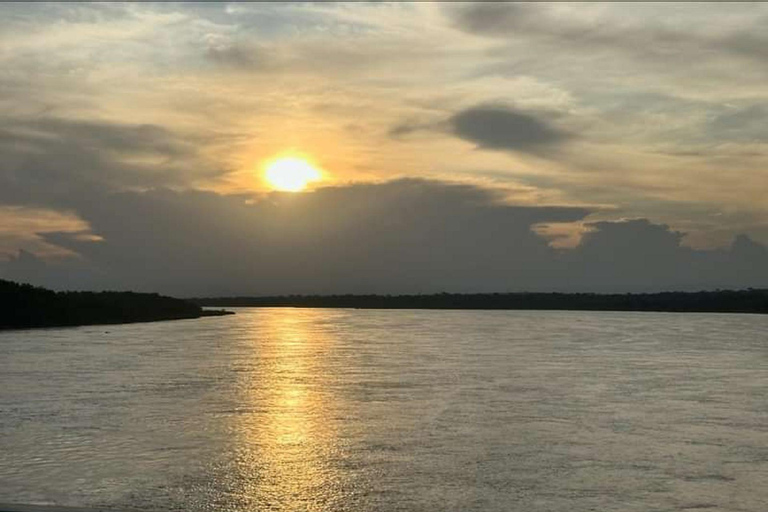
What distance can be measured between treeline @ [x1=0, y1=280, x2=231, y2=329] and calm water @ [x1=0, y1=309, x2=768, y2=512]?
4425 centimetres

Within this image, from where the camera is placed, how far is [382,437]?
1836cm

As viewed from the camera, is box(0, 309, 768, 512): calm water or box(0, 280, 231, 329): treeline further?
box(0, 280, 231, 329): treeline

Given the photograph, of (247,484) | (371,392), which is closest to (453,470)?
(247,484)

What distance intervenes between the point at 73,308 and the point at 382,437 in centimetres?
7637

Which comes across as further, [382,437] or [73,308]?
[73,308]

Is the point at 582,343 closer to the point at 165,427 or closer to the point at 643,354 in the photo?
the point at 643,354

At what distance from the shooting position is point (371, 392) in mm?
26953

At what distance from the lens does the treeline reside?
3054 inches

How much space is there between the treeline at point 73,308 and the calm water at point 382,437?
44255 millimetres

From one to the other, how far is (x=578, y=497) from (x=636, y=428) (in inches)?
298

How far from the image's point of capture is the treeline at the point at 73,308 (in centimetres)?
7756

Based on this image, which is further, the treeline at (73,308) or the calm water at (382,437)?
the treeline at (73,308)

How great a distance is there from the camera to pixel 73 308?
289 ft

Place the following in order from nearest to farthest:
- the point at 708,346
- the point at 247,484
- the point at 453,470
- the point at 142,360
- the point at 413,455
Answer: the point at 247,484 < the point at 453,470 < the point at 413,455 < the point at 142,360 < the point at 708,346
